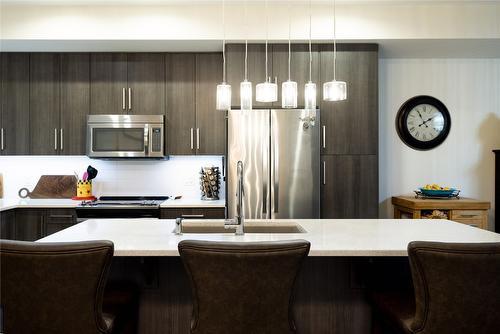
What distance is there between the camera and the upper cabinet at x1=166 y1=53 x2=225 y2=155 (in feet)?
12.2

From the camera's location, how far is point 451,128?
4074 millimetres

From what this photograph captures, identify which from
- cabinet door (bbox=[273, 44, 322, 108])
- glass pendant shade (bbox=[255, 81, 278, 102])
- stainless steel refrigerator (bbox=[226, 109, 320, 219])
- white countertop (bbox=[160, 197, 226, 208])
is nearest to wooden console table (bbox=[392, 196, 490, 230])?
stainless steel refrigerator (bbox=[226, 109, 320, 219])

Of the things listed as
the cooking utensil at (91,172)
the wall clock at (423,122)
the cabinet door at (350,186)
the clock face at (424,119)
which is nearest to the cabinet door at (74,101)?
the cooking utensil at (91,172)

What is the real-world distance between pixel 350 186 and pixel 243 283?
2.37 metres

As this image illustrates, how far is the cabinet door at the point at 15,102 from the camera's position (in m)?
3.70

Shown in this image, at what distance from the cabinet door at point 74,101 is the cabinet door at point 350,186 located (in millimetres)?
2462

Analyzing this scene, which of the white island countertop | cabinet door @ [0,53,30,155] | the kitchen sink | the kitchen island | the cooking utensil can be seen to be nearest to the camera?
the white island countertop

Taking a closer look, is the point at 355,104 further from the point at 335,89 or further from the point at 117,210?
the point at 117,210

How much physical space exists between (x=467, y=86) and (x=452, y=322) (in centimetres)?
348

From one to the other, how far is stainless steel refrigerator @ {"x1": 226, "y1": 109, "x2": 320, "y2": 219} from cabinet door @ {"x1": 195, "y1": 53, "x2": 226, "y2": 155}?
0.44 metres

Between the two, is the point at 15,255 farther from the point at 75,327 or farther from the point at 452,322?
the point at 452,322

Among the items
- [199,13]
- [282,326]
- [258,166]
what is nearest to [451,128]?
[258,166]

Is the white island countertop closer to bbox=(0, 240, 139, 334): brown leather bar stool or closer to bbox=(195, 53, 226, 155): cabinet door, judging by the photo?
bbox=(0, 240, 139, 334): brown leather bar stool

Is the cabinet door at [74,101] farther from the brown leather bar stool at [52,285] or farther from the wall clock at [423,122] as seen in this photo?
the wall clock at [423,122]
